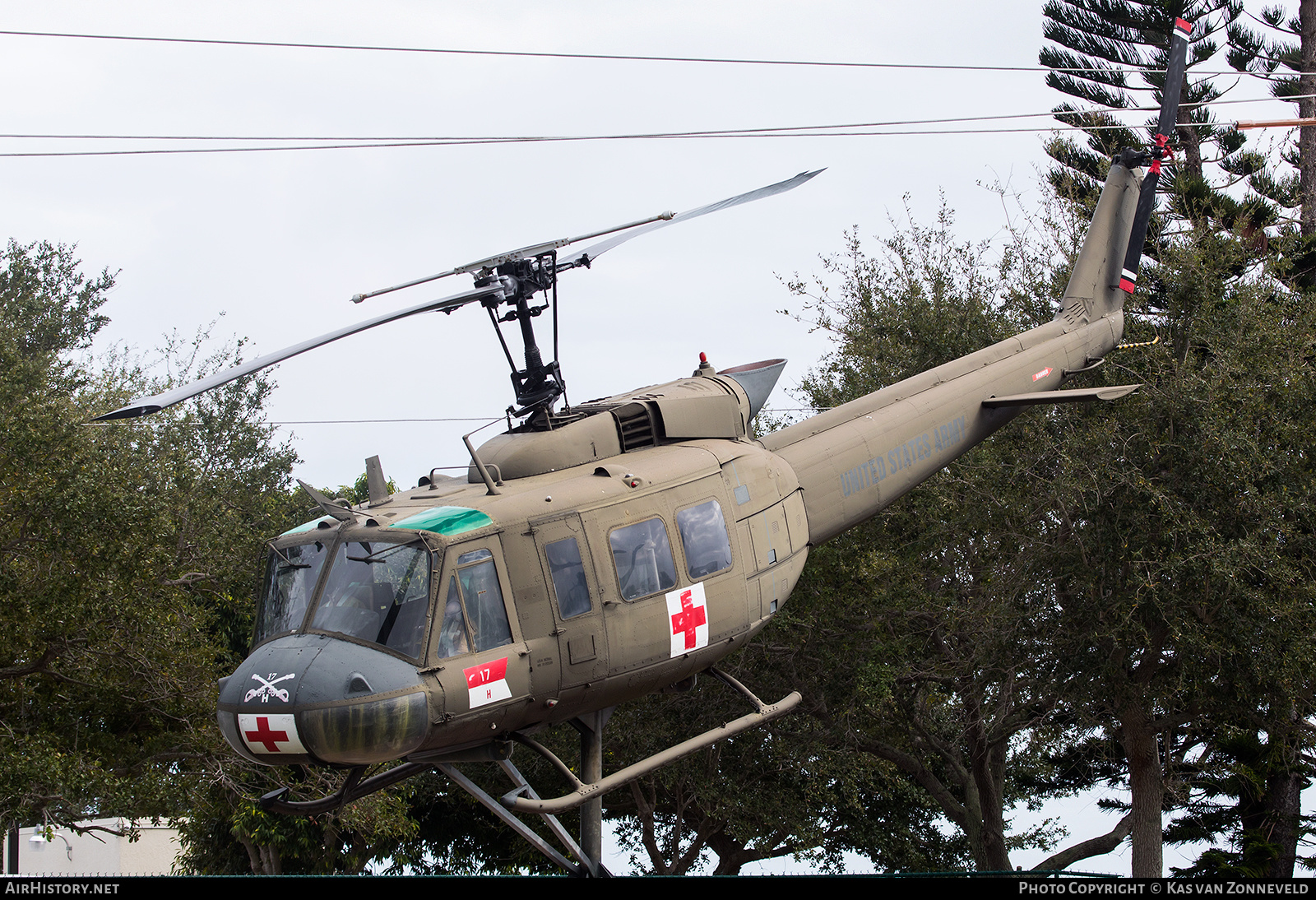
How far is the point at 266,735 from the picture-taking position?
766 cm

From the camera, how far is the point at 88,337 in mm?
40969

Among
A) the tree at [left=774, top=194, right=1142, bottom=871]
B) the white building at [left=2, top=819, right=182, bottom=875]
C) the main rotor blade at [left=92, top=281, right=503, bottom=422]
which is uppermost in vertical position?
the main rotor blade at [left=92, top=281, right=503, bottom=422]

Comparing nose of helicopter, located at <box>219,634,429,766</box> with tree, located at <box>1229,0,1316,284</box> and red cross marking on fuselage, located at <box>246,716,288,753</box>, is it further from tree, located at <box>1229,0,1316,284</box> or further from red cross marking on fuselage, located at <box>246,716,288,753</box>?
tree, located at <box>1229,0,1316,284</box>

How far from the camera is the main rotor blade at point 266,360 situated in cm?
662

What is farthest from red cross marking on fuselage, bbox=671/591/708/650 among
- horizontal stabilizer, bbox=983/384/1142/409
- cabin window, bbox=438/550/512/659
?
horizontal stabilizer, bbox=983/384/1142/409

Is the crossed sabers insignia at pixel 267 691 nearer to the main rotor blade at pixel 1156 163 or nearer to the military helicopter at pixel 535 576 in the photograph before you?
the military helicopter at pixel 535 576

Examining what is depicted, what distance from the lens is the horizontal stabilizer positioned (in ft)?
39.0

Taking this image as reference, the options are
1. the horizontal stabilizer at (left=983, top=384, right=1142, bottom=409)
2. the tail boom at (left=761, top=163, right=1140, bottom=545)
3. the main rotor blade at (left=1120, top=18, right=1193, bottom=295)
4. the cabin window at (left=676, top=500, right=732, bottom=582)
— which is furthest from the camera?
the main rotor blade at (left=1120, top=18, right=1193, bottom=295)

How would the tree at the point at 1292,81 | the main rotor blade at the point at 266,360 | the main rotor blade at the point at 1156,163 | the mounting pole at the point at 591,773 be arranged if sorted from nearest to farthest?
the main rotor blade at the point at 266,360
the mounting pole at the point at 591,773
the main rotor blade at the point at 1156,163
the tree at the point at 1292,81

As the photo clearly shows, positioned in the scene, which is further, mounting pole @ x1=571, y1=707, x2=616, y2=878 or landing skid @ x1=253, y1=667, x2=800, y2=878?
mounting pole @ x1=571, y1=707, x2=616, y2=878

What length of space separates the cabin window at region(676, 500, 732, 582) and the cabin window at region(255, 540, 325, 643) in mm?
2783

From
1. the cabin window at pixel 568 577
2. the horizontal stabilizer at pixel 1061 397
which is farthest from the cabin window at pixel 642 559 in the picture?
the horizontal stabilizer at pixel 1061 397

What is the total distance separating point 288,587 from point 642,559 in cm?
261
